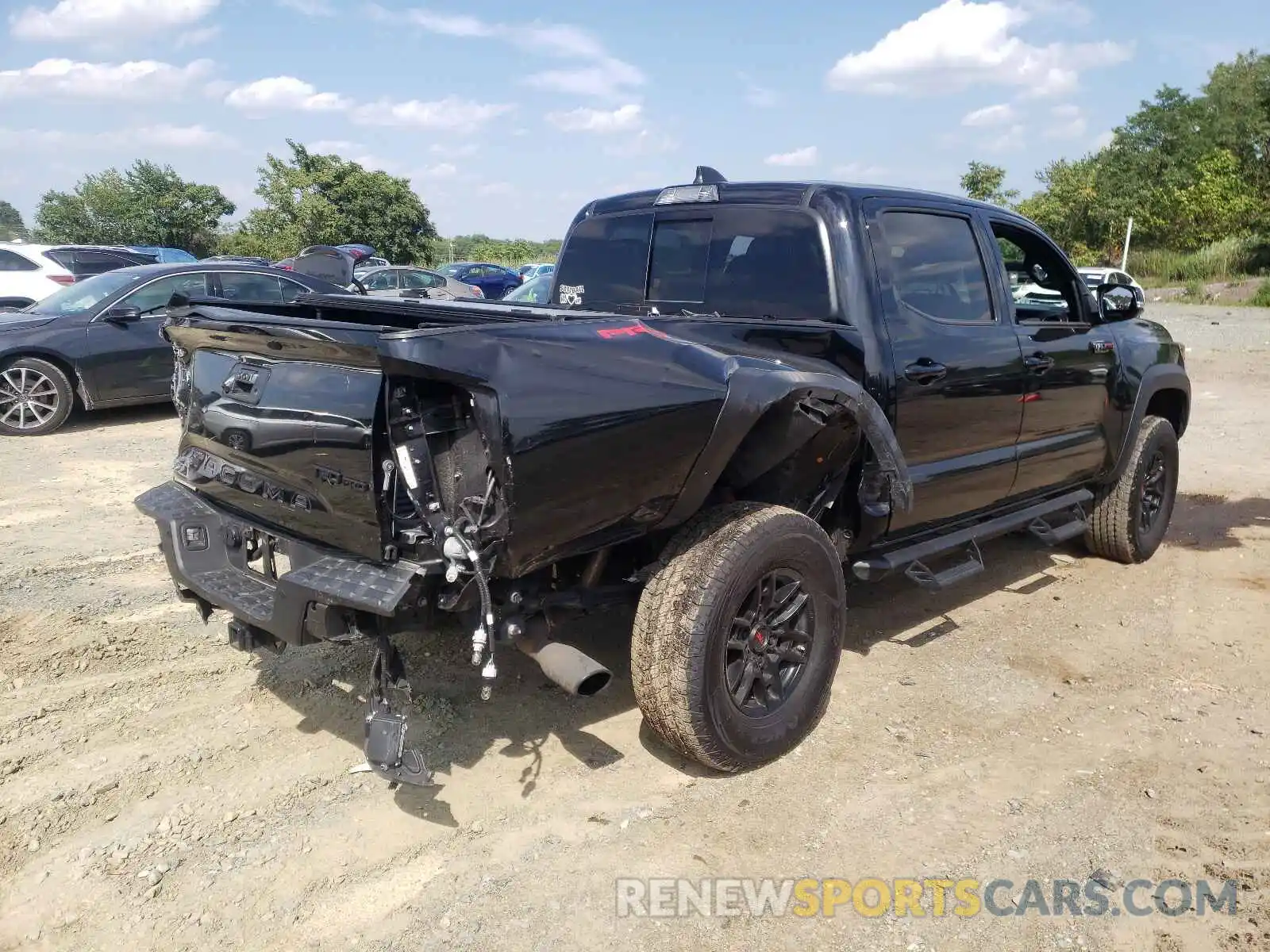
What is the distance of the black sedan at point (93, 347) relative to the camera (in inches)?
342

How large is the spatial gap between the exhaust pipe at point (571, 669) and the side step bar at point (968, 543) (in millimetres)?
1458

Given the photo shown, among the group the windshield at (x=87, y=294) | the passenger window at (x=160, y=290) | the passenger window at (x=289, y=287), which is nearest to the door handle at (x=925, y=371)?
the passenger window at (x=160, y=290)

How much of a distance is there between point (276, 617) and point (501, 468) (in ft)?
2.90

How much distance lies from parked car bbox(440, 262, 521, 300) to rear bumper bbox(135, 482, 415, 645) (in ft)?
73.1

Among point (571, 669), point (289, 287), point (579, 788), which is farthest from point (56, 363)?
point (571, 669)

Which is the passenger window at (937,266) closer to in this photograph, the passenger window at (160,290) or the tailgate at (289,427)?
the tailgate at (289,427)

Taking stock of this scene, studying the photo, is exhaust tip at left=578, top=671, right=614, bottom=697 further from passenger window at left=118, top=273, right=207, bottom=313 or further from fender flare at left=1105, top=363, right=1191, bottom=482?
passenger window at left=118, top=273, right=207, bottom=313

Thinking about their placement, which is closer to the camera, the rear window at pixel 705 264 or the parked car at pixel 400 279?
the rear window at pixel 705 264

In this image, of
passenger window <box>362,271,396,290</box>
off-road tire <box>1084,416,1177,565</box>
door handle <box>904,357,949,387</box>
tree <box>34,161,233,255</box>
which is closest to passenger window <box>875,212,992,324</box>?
door handle <box>904,357,949,387</box>

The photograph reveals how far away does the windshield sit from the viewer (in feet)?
30.1

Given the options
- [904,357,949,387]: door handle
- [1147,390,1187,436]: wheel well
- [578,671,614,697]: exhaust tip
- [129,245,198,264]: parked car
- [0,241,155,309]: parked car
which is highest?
[129,245,198,264]: parked car

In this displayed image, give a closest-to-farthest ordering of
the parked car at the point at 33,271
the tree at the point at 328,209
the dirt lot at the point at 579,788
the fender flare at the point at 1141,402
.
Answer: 1. the dirt lot at the point at 579,788
2. the fender flare at the point at 1141,402
3. the parked car at the point at 33,271
4. the tree at the point at 328,209

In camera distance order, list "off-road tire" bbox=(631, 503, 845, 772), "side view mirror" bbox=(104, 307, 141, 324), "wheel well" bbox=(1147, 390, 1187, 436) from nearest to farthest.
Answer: "off-road tire" bbox=(631, 503, 845, 772)
"wheel well" bbox=(1147, 390, 1187, 436)
"side view mirror" bbox=(104, 307, 141, 324)

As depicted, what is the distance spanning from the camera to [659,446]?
2.90m
